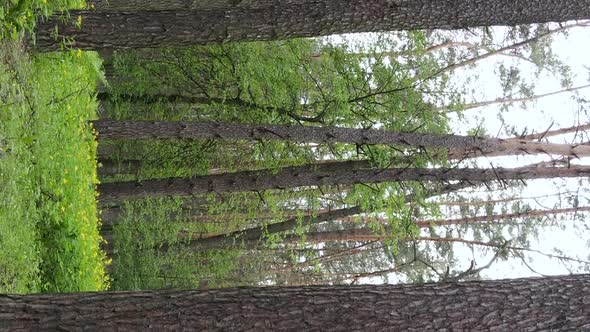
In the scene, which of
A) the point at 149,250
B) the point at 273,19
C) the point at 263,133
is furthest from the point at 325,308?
the point at 149,250

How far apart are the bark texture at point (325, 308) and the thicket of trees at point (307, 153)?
1 cm

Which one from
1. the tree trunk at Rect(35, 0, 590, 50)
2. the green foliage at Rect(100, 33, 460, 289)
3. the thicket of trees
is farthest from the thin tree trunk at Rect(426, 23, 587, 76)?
the tree trunk at Rect(35, 0, 590, 50)

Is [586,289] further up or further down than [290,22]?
further down

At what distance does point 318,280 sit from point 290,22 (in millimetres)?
25163

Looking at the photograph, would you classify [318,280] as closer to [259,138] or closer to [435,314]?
[259,138]

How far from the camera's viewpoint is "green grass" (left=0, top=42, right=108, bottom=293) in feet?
23.7

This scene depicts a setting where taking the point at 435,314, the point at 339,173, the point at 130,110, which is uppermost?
the point at 130,110

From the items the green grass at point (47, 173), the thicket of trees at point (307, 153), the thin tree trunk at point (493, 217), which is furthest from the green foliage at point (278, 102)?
the thin tree trunk at point (493, 217)

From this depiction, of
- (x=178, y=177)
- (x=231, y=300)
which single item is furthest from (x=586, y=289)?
(x=178, y=177)

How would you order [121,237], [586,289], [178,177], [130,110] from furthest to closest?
1. [121,237]
2. [130,110]
3. [178,177]
4. [586,289]

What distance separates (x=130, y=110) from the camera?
15828 mm

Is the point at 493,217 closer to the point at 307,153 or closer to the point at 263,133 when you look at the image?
the point at 307,153

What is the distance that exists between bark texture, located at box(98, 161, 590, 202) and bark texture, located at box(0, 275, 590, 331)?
24.0ft

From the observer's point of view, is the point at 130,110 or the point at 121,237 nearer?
the point at 130,110
